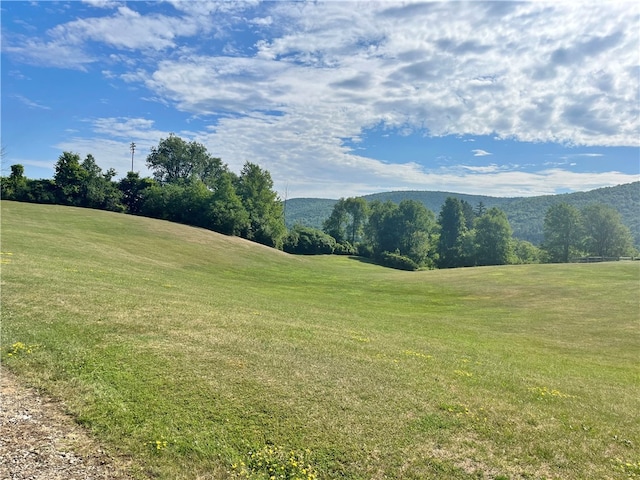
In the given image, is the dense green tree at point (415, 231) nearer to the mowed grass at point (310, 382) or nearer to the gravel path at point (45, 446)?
the mowed grass at point (310, 382)

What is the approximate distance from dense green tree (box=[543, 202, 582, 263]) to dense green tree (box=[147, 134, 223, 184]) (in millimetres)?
85606

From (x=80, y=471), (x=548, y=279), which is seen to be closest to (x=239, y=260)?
(x=548, y=279)

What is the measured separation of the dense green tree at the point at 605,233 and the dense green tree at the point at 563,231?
7.73ft

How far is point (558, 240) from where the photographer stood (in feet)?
287

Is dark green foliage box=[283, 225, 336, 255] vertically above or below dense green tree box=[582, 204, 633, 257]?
below

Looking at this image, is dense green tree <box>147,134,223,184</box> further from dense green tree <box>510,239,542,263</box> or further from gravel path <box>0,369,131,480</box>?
gravel path <box>0,369,131,480</box>

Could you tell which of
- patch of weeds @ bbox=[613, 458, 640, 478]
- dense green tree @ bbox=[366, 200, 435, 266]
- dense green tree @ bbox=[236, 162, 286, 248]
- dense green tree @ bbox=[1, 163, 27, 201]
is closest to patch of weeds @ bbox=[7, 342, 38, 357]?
patch of weeds @ bbox=[613, 458, 640, 478]

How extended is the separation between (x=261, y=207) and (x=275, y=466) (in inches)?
2774

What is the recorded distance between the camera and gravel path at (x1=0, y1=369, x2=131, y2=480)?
5641 millimetres

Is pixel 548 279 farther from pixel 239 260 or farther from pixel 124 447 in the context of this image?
pixel 124 447

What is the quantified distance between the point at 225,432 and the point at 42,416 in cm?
317

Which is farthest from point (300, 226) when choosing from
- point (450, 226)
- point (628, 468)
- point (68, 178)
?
point (628, 468)

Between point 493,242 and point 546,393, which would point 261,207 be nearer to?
point 493,242

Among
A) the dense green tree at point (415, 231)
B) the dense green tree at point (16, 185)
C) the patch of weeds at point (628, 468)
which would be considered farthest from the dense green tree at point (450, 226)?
the patch of weeds at point (628, 468)
